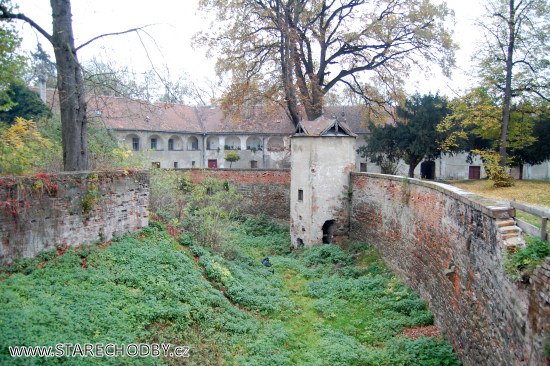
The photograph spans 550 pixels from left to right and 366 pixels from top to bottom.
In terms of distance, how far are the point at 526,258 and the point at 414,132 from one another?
19681mm

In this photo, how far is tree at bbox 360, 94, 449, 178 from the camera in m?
22.8

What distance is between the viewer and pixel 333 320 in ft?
29.8

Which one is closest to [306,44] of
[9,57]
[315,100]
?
[315,100]

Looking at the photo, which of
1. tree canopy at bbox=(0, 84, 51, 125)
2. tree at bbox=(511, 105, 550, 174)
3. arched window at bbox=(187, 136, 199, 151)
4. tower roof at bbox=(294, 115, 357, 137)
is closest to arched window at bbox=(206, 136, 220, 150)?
arched window at bbox=(187, 136, 199, 151)

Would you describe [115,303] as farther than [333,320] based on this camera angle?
No

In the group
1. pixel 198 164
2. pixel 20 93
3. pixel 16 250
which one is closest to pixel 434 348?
pixel 16 250

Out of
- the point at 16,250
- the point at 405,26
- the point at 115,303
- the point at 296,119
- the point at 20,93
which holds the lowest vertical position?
the point at 115,303

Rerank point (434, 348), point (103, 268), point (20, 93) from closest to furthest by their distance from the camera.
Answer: point (434, 348) < point (103, 268) < point (20, 93)

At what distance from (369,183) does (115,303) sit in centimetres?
964

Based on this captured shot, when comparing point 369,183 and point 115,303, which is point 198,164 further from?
point 115,303

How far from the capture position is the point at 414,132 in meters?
23.1

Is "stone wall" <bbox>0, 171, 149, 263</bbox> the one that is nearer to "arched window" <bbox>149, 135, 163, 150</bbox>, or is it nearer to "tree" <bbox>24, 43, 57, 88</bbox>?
"tree" <bbox>24, 43, 57, 88</bbox>

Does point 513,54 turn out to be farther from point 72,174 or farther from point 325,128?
point 72,174

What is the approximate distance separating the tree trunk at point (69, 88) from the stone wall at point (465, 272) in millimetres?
8875
